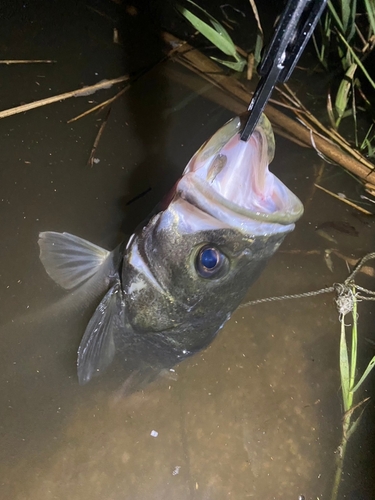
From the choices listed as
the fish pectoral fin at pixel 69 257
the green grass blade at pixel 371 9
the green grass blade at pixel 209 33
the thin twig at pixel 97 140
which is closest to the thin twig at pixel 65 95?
the thin twig at pixel 97 140

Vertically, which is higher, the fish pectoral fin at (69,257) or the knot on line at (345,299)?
the fish pectoral fin at (69,257)

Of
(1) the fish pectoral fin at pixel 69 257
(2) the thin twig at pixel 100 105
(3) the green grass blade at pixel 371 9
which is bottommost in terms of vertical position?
(1) the fish pectoral fin at pixel 69 257

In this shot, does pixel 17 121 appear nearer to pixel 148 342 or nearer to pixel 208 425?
pixel 148 342

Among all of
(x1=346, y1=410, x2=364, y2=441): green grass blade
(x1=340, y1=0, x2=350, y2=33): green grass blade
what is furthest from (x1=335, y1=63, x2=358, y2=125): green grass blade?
(x1=346, y1=410, x2=364, y2=441): green grass blade

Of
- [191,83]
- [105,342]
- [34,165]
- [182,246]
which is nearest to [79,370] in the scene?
[105,342]

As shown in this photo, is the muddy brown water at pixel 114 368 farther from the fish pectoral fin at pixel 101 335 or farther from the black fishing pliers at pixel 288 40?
the black fishing pliers at pixel 288 40

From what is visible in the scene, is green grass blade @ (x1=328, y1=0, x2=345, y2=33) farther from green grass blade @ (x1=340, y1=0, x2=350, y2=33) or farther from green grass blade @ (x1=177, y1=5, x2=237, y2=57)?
green grass blade @ (x1=177, y1=5, x2=237, y2=57)
